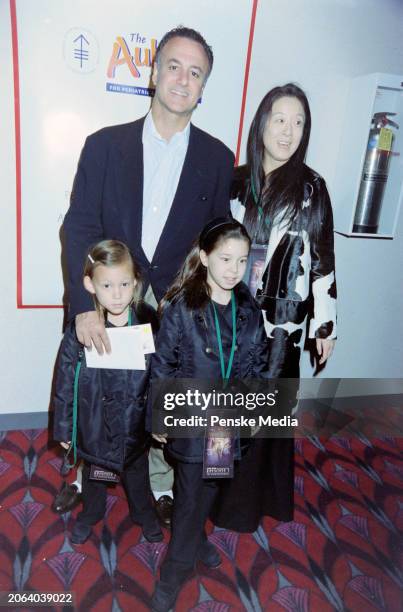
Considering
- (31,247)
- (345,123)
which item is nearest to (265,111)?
(345,123)

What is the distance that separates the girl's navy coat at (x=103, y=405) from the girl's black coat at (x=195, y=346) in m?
0.08

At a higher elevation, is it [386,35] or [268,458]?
[386,35]

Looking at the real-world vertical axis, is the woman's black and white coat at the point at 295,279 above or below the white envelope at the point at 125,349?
above

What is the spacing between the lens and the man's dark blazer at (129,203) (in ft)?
5.05

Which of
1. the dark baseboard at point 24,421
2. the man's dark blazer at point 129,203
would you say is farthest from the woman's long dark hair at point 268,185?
the dark baseboard at point 24,421

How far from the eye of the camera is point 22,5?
4.94ft

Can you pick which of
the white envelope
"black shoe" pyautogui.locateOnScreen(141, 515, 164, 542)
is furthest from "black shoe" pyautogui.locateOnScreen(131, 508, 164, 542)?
the white envelope

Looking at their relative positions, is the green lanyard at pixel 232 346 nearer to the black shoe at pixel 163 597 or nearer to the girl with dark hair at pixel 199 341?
the girl with dark hair at pixel 199 341

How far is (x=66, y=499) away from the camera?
5.99 ft

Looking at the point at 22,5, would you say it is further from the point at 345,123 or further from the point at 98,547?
the point at 98,547

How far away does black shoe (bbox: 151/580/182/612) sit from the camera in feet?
4.79

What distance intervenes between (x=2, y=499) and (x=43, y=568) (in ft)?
1.25

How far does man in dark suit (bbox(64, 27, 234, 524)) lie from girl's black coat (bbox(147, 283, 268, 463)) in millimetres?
180

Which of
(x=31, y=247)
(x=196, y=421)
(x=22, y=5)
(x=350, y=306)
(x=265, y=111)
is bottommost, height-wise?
(x=196, y=421)
